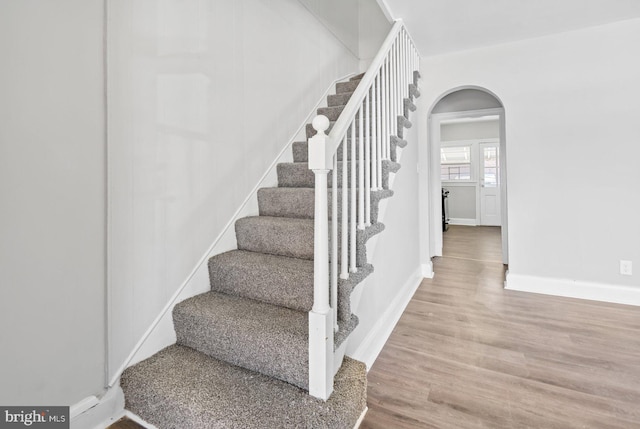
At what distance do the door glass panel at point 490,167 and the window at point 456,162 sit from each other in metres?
0.35

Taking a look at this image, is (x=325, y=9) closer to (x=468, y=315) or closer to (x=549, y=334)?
(x=468, y=315)

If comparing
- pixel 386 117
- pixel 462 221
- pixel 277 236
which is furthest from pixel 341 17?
pixel 462 221

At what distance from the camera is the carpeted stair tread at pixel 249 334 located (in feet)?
4.23

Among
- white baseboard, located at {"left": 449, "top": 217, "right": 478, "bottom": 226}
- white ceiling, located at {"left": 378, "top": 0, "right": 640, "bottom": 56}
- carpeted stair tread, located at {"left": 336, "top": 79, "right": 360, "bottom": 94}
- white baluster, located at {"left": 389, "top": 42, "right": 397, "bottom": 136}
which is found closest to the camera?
white baluster, located at {"left": 389, "top": 42, "right": 397, "bottom": 136}

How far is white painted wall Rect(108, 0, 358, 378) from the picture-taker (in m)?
1.37

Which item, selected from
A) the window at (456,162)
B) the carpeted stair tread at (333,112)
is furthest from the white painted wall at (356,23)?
the window at (456,162)

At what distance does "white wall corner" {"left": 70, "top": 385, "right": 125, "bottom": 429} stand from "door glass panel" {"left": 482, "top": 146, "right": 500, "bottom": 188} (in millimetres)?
8047

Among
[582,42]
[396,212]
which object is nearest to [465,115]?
Result: [582,42]

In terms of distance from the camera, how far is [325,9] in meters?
3.22

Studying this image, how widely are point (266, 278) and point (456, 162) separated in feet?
24.4

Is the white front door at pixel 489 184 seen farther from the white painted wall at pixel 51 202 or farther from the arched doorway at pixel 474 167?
the white painted wall at pixel 51 202

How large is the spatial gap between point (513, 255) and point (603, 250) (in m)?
0.68

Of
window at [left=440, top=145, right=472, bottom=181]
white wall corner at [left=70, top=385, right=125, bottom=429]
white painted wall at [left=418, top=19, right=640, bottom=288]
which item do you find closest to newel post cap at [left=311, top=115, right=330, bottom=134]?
white wall corner at [left=70, top=385, right=125, bottom=429]

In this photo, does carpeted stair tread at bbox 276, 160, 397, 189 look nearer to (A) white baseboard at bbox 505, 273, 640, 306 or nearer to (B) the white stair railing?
(B) the white stair railing
